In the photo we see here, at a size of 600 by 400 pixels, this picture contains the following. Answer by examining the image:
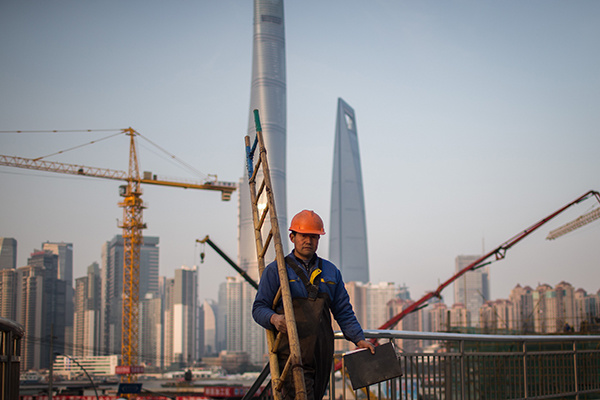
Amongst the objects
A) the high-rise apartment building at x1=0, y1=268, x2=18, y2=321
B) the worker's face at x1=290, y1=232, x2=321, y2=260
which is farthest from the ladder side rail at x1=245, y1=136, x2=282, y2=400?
the high-rise apartment building at x1=0, y1=268, x2=18, y2=321

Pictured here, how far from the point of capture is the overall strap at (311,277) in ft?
12.6

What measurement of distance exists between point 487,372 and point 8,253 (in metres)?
130

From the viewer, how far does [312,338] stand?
373cm

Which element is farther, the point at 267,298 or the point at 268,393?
the point at 268,393

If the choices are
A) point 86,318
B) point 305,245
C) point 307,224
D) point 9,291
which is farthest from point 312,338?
point 86,318

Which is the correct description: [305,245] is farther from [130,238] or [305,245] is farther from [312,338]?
[130,238]

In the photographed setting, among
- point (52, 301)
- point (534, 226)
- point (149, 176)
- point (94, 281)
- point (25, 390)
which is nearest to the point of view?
point (534, 226)

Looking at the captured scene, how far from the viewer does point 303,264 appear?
3.98 m

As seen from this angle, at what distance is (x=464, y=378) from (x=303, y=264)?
3095 mm

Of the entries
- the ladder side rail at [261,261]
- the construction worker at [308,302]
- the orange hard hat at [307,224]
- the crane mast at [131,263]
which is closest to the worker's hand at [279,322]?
the construction worker at [308,302]

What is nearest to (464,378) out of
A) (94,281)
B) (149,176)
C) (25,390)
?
(149,176)

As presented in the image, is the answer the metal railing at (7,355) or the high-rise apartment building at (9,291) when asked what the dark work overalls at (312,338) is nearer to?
the metal railing at (7,355)

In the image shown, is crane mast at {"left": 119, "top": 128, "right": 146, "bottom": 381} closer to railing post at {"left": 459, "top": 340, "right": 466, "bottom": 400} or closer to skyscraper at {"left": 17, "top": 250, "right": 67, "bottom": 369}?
skyscraper at {"left": 17, "top": 250, "right": 67, "bottom": 369}

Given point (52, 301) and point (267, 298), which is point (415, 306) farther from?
point (52, 301)
